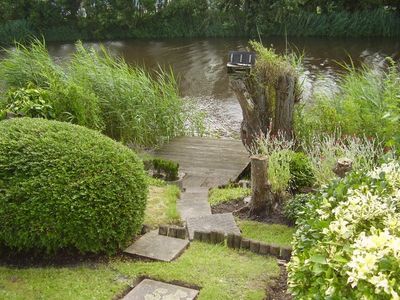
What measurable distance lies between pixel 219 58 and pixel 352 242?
14.6m

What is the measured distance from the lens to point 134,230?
13.5ft

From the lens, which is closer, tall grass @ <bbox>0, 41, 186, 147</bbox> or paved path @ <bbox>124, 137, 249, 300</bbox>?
paved path @ <bbox>124, 137, 249, 300</bbox>

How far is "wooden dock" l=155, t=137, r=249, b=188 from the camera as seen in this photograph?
650 centimetres

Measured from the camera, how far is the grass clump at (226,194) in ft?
17.9

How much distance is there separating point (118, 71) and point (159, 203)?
3.47m

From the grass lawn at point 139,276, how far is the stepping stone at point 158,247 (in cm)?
8

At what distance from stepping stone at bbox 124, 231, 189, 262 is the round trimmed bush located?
4.7 inches

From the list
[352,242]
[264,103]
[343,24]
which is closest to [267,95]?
[264,103]

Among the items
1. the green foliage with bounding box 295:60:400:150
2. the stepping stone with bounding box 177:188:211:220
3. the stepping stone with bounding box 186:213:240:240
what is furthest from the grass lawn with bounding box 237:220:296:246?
the green foliage with bounding box 295:60:400:150

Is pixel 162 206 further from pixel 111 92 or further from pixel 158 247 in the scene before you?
pixel 111 92

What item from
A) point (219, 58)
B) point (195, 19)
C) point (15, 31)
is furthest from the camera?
point (15, 31)

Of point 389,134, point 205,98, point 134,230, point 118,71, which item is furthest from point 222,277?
point 205,98

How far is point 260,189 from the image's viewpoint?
4809mm

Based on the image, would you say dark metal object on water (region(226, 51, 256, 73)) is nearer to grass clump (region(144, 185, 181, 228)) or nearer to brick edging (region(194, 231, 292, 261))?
grass clump (region(144, 185, 181, 228))
